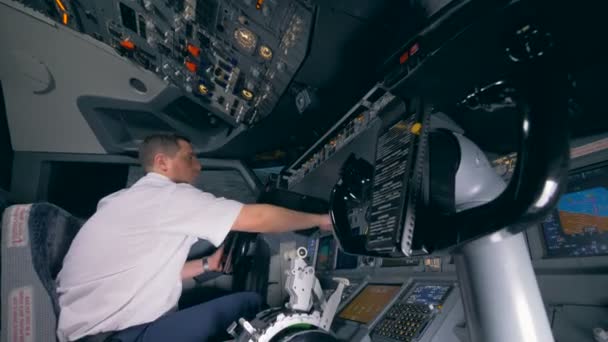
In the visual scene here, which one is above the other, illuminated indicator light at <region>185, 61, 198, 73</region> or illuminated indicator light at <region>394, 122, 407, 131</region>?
illuminated indicator light at <region>185, 61, 198, 73</region>

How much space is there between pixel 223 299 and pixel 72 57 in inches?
90.8

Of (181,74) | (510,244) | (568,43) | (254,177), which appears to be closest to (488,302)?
(510,244)

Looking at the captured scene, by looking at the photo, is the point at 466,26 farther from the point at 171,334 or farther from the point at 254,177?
the point at 254,177

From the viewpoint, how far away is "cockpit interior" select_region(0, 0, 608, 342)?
0.43m

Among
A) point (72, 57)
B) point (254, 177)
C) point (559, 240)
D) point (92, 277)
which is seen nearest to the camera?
point (559, 240)

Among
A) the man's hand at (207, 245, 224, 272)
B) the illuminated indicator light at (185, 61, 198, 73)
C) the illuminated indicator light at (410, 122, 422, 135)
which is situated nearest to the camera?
the illuminated indicator light at (410, 122, 422, 135)

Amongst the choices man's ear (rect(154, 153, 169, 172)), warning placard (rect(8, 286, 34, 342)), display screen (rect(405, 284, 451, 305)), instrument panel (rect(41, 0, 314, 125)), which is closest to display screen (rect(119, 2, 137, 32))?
instrument panel (rect(41, 0, 314, 125))

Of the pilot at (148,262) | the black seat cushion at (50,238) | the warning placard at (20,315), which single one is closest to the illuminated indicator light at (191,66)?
the pilot at (148,262)

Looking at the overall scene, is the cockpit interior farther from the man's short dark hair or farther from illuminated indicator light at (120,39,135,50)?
the man's short dark hair

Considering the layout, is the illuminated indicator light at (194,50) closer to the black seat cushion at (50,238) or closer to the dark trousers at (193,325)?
the black seat cushion at (50,238)

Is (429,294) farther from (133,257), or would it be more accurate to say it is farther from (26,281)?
(26,281)

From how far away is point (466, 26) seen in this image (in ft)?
2.55

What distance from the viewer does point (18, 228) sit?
111cm

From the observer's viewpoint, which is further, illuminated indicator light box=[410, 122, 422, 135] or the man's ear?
the man's ear
